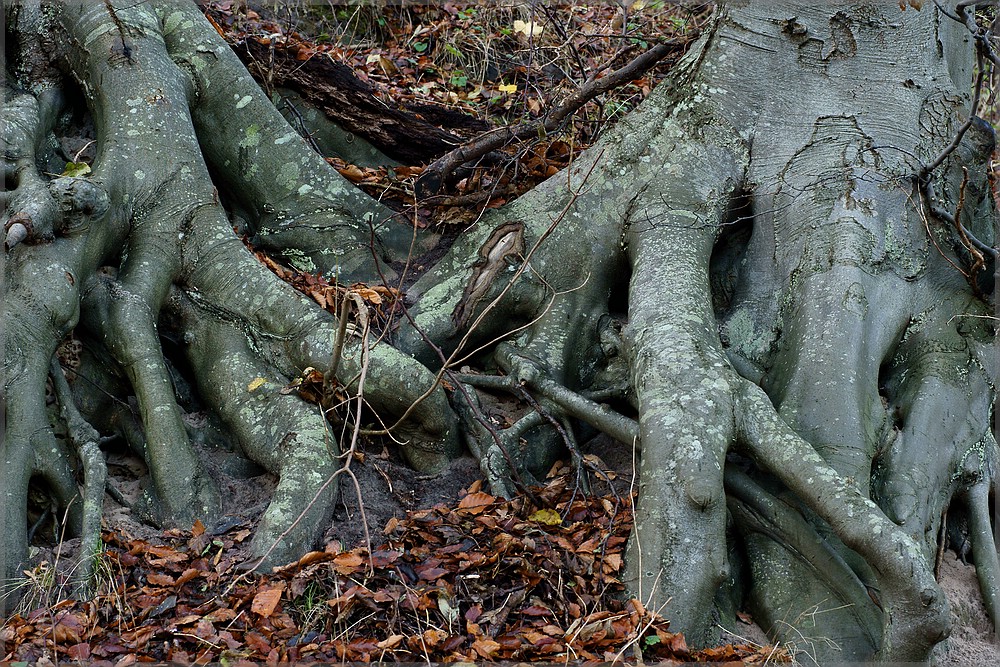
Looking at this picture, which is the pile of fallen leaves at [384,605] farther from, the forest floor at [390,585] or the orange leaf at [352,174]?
the orange leaf at [352,174]

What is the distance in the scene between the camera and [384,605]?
3.57 metres

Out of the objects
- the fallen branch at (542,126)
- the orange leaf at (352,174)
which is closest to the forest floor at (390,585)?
the orange leaf at (352,174)

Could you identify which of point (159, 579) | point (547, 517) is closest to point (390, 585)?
point (547, 517)

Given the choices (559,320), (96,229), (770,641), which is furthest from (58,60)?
(770,641)

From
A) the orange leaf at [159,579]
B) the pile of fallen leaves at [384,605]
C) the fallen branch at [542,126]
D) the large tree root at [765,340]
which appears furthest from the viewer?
the fallen branch at [542,126]

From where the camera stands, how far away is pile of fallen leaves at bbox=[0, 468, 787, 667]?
11.1 feet

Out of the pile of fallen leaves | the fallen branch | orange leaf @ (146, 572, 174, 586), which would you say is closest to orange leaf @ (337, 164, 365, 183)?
the fallen branch

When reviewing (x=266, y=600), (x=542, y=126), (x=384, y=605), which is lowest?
(x=266, y=600)

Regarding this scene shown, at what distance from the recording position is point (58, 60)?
541cm

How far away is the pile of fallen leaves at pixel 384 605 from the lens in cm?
338

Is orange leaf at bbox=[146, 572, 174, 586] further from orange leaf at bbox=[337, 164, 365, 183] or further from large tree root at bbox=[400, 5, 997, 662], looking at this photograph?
orange leaf at bbox=[337, 164, 365, 183]

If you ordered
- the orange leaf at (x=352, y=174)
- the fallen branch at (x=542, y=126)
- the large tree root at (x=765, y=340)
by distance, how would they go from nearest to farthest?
the large tree root at (x=765, y=340) → the fallen branch at (x=542, y=126) → the orange leaf at (x=352, y=174)

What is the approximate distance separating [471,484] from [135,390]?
5.57 feet

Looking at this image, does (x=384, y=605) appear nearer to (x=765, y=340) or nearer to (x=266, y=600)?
(x=266, y=600)
